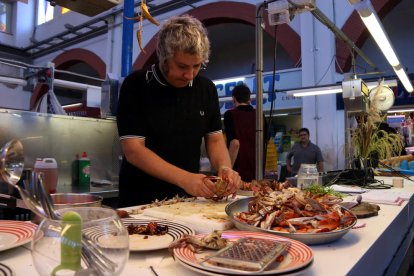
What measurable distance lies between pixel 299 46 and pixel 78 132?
15.7 feet

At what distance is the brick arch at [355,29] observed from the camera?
5.75 meters

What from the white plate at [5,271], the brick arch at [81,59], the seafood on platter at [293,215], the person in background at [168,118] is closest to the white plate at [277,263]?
the seafood on platter at [293,215]

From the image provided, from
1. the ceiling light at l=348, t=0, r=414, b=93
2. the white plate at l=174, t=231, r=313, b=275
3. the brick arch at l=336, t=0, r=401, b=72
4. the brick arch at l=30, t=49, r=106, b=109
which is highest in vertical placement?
the brick arch at l=30, t=49, r=106, b=109

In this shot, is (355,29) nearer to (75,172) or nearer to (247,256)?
(75,172)

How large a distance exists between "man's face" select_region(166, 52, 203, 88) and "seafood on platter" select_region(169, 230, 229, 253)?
3.24 feet

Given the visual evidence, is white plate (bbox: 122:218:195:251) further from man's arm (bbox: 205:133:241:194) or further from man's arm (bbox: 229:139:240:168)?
man's arm (bbox: 229:139:240:168)

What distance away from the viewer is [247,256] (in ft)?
2.21

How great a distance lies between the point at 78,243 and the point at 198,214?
0.72 meters

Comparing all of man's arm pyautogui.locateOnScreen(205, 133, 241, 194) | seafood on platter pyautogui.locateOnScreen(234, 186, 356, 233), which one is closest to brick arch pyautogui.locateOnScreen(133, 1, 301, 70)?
man's arm pyautogui.locateOnScreen(205, 133, 241, 194)

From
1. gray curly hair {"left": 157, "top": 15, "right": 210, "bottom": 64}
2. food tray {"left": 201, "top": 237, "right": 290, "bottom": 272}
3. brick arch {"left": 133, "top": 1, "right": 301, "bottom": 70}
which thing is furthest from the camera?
brick arch {"left": 133, "top": 1, "right": 301, "bottom": 70}

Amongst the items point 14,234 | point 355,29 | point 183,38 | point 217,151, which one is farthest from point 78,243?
point 355,29

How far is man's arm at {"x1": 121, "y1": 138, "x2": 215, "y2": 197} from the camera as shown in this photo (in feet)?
4.58

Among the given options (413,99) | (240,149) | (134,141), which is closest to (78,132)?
(240,149)

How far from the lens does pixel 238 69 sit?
30.9 ft
